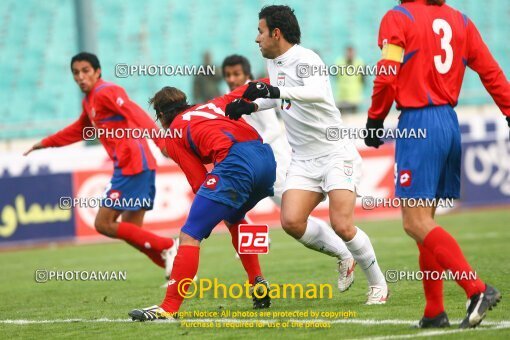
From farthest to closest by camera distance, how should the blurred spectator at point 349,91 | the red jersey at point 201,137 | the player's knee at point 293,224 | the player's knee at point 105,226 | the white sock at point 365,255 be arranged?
1. the blurred spectator at point 349,91
2. the player's knee at point 105,226
3. the white sock at point 365,255
4. the player's knee at point 293,224
5. the red jersey at point 201,137

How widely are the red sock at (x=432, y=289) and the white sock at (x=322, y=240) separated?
5.36ft

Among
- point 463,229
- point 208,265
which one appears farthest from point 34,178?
point 463,229

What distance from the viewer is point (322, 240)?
26.8 feet

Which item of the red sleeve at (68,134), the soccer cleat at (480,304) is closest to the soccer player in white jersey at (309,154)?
the soccer cleat at (480,304)

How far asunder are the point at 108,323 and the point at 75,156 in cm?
971

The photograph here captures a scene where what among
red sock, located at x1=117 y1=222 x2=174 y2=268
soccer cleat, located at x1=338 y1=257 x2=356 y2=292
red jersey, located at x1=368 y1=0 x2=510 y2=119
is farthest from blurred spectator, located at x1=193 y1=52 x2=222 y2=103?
red jersey, located at x1=368 y1=0 x2=510 y2=119

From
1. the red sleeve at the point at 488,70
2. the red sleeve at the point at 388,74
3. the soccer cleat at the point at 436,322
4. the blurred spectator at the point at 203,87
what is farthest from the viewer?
the blurred spectator at the point at 203,87

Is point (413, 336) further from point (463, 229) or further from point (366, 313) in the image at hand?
point (463, 229)

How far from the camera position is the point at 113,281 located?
1107 cm

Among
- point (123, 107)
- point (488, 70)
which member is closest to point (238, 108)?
point (488, 70)

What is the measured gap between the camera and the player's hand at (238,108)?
287 inches

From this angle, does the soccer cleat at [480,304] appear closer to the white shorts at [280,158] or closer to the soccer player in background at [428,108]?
the soccer player in background at [428,108]

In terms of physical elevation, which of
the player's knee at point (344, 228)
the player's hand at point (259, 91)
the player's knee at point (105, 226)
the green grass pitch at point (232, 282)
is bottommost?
the green grass pitch at point (232, 282)

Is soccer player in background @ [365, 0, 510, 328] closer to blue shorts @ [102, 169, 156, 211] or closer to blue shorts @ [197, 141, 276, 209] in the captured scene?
blue shorts @ [197, 141, 276, 209]
